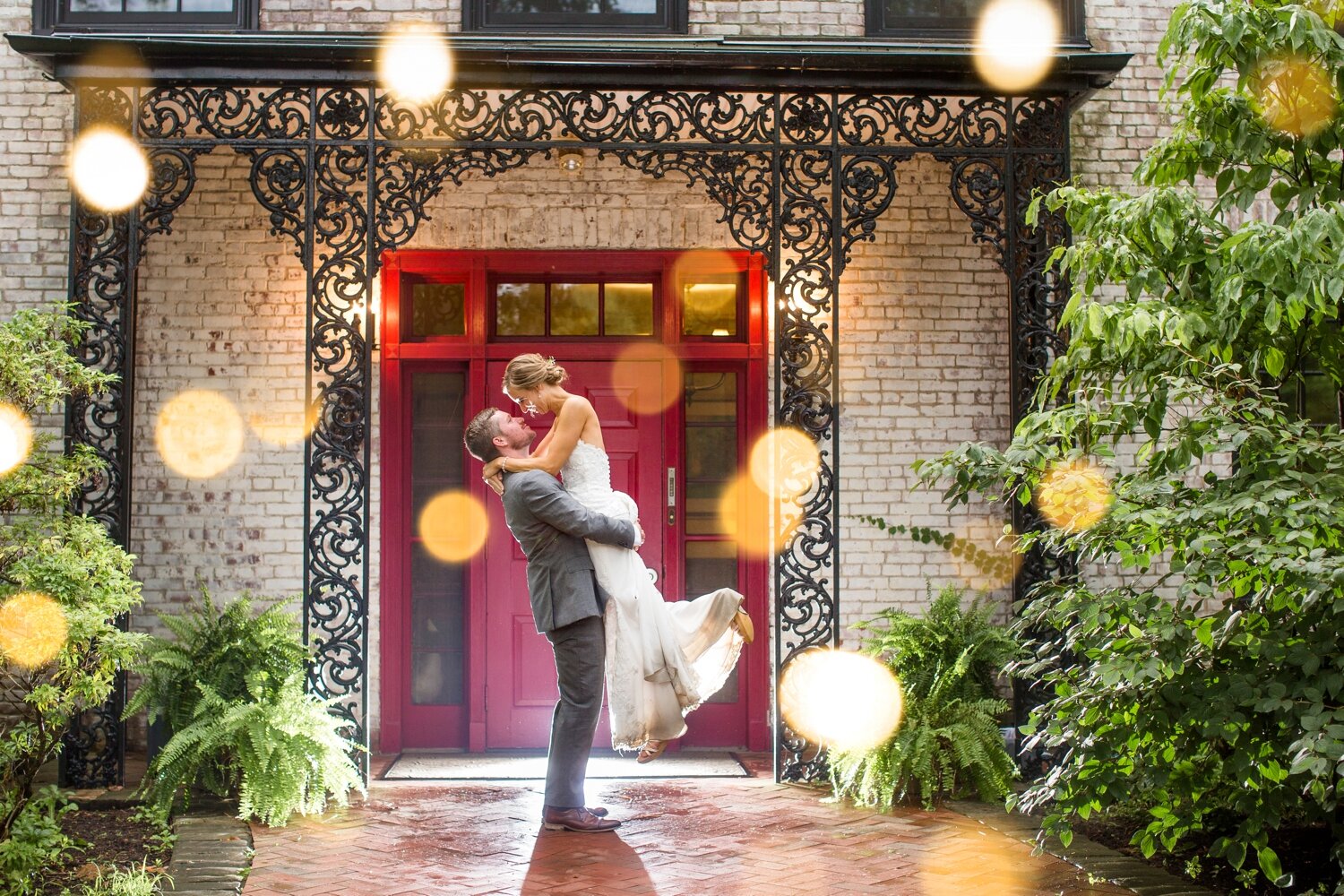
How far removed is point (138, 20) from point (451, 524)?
3.49 m

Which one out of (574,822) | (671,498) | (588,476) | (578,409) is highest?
(578,409)

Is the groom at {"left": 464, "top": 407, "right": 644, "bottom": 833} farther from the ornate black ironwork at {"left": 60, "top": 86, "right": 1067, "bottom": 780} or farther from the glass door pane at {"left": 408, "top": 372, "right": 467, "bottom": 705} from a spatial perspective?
the glass door pane at {"left": 408, "top": 372, "right": 467, "bottom": 705}

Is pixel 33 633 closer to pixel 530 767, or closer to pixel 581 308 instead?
pixel 530 767

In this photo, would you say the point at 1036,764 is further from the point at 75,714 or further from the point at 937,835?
the point at 75,714

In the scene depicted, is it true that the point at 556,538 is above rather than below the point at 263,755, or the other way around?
above

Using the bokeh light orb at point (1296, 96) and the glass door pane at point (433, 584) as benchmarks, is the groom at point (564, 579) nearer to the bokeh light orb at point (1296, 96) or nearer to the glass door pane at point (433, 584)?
the glass door pane at point (433, 584)

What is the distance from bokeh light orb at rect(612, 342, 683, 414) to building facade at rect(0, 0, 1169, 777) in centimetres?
5

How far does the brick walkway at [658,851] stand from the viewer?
5.41 metres

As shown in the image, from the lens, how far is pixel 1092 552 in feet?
15.6

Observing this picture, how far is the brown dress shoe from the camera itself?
6.12m

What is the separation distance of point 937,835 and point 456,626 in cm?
351

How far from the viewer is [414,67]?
715 cm

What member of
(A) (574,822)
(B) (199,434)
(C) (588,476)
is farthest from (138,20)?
(A) (574,822)

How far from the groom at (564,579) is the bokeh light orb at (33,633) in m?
1.83
